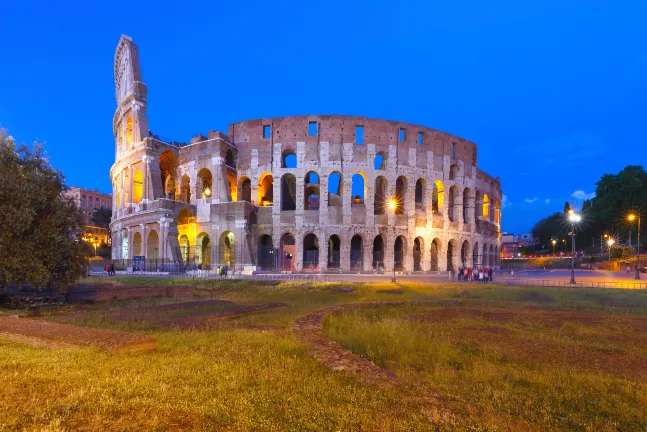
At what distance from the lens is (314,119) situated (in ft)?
127

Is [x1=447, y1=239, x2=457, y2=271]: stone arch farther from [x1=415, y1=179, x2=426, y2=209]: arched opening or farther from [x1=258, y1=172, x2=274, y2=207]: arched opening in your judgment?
[x1=258, y1=172, x2=274, y2=207]: arched opening

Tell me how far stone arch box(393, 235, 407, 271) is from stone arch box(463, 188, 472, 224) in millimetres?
10068

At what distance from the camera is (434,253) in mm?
44156

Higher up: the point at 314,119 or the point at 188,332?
the point at 314,119

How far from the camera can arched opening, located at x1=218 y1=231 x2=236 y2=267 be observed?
38.4 meters

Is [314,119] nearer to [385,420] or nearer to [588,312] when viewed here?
[588,312]

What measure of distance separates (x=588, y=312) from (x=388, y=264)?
2613 cm

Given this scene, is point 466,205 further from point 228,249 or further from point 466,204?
point 228,249

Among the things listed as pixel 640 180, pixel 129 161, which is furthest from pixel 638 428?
pixel 640 180

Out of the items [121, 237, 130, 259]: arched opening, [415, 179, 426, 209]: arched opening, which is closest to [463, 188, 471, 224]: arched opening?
[415, 179, 426, 209]: arched opening

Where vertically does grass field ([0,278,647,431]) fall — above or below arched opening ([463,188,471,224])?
below

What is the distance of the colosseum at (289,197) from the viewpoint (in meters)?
37.9

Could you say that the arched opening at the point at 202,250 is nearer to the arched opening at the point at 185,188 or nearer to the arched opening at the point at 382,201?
the arched opening at the point at 185,188

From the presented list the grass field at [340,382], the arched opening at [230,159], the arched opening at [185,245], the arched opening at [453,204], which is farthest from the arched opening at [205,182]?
the grass field at [340,382]
